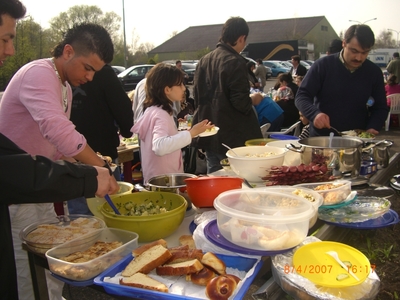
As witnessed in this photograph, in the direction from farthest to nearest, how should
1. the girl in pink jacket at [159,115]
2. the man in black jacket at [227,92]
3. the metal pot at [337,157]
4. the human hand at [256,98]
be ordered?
the human hand at [256,98] < the man in black jacket at [227,92] < the girl in pink jacket at [159,115] < the metal pot at [337,157]

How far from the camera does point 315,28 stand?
49.2 m

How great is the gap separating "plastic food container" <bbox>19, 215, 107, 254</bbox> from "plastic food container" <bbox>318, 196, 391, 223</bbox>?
99cm

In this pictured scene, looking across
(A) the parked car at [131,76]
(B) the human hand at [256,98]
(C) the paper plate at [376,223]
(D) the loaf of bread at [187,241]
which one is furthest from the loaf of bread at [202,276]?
(A) the parked car at [131,76]

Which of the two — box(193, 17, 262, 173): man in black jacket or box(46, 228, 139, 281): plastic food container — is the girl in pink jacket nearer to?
box(193, 17, 262, 173): man in black jacket

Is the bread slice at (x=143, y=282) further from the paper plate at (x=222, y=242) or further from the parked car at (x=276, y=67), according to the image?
the parked car at (x=276, y=67)

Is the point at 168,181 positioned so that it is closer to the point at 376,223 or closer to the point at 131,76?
the point at 376,223

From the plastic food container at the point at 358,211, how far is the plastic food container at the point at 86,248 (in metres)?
0.86

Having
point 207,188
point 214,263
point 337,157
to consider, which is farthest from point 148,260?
point 337,157

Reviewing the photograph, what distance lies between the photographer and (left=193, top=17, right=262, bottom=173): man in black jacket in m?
3.11

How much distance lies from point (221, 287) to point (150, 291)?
22cm

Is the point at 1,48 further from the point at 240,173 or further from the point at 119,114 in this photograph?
the point at 119,114

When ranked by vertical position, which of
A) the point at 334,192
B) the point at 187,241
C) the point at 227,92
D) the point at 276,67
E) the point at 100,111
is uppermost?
the point at 276,67

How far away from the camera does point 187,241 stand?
1438mm

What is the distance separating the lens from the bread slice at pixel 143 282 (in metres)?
1.11
